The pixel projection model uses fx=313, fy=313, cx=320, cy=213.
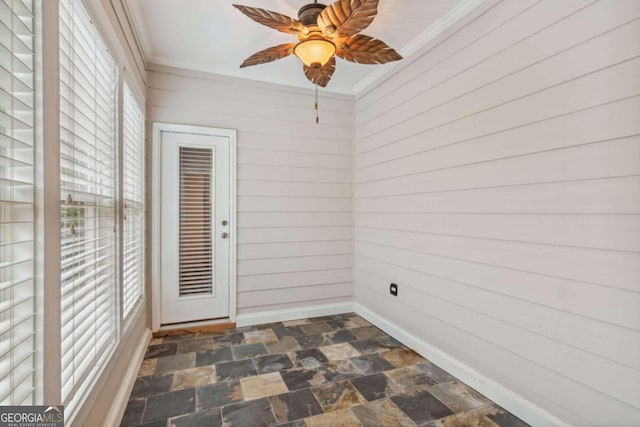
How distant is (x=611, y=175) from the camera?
1.46m

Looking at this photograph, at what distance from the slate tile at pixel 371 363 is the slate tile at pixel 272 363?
54cm

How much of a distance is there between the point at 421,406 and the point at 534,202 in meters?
1.43

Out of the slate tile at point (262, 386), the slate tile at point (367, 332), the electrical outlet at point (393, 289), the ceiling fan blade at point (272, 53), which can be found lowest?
the slate tile at point (262, 386)

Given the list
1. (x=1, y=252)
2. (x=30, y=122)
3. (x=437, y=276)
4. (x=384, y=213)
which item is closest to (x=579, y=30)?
(x=437, y=276)

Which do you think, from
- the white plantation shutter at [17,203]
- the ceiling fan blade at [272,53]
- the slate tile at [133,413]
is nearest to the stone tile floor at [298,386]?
the slate tile at [133,413]

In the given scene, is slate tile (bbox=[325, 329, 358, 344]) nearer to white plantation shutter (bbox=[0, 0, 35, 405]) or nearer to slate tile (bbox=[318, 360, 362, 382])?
slate tile (bbox=[318, 360, 362, 382])

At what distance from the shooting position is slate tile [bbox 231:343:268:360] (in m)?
2.65

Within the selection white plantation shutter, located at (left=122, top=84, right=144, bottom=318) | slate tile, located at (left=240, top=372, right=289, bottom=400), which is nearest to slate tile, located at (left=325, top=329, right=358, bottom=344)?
slate tile, located at (left=240, top=372, right=289, bottom=400)

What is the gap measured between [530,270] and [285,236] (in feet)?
7.63

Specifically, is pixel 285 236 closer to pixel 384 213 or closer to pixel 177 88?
pixel 384 213

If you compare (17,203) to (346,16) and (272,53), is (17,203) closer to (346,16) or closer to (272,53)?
(346,16)

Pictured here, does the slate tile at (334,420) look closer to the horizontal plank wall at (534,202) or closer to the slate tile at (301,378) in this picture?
the slate tile at (301,378)

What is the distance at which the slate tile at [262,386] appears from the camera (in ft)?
6.93

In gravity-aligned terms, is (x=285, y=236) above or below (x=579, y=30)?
below
